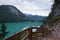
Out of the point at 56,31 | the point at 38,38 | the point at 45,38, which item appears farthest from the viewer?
the point at 56,31

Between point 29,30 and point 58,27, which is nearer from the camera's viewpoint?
point 29,30

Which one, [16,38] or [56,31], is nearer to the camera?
[16,38]

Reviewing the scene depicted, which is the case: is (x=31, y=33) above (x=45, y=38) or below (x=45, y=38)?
above

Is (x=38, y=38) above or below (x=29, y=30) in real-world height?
below

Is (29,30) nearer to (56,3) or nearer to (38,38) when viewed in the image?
(38,38)

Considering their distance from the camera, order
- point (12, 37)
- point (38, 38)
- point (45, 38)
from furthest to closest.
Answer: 1. point (45, 38)
2. point (38, 38)
3. point (12, 37)

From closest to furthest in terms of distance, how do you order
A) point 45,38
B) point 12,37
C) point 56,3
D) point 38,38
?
point 12,37
point 38,38
point 45,38
point 56,3

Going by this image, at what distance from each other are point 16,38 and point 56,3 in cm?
2042

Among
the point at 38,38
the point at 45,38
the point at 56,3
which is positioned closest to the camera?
the point at 38,38

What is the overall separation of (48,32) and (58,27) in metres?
1.02

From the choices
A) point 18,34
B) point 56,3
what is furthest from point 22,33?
point 56,3

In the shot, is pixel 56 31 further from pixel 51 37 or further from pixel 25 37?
pixel 25 37

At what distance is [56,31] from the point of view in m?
10.9

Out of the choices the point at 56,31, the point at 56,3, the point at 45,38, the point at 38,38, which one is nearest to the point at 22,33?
the point at 38,38
